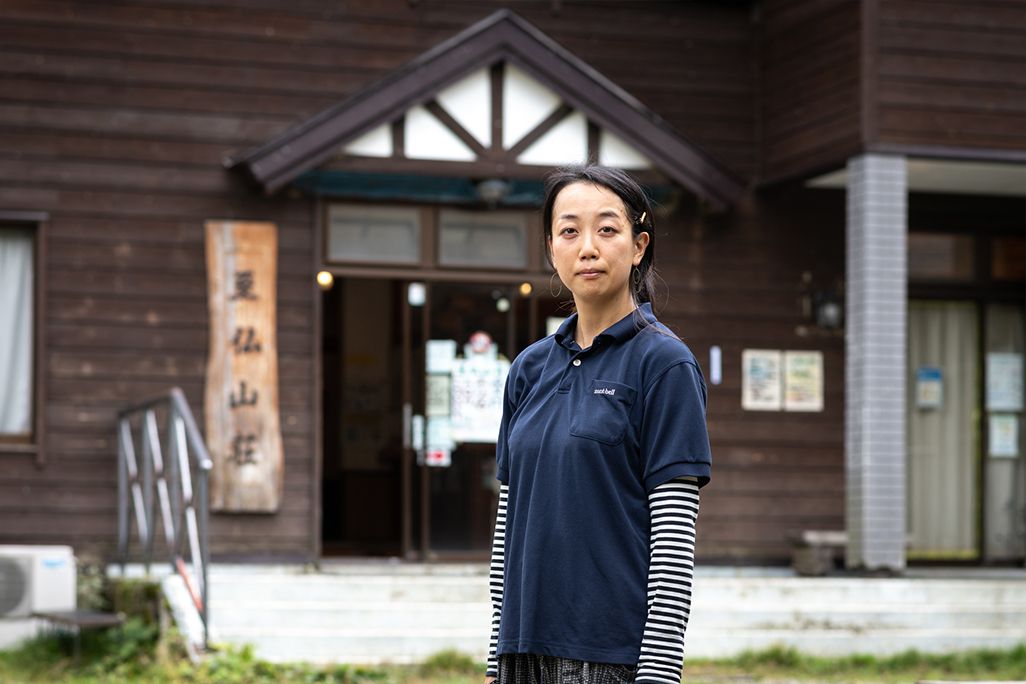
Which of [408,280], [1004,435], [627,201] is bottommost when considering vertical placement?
[1004,435]

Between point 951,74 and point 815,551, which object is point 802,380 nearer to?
point 815,551

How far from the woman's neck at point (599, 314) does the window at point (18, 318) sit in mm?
8620

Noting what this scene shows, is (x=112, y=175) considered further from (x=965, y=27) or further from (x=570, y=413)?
(x=570, y=413)

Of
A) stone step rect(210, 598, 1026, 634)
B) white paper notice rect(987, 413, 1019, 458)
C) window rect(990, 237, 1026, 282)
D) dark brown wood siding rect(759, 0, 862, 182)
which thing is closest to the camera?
stone step rect(210, 598, 1026, 634)

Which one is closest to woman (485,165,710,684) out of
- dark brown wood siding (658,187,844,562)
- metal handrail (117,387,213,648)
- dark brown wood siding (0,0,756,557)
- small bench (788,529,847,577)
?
metal handrail (117,387,213,648)

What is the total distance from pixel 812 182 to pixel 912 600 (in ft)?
11.5

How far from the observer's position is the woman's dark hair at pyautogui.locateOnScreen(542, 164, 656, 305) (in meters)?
2.72

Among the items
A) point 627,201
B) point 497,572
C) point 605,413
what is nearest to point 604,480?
point 605,413

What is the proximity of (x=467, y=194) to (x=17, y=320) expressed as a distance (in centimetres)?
343

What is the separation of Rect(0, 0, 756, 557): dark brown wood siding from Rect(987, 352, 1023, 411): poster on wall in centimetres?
566

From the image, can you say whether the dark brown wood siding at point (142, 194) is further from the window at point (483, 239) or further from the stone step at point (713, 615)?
the stone step at point (713, 615)

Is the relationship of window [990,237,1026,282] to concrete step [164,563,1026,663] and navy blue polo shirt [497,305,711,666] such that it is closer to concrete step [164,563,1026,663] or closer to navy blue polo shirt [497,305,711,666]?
concrete step [164,563,1026,663]

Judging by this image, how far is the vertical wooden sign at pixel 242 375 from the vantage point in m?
10.6

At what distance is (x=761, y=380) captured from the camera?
11.6 metres
